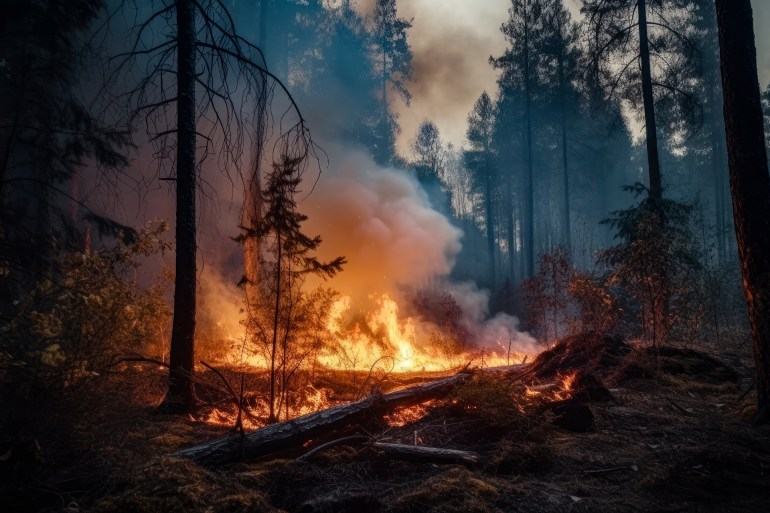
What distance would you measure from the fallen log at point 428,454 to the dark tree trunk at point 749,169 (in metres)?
4.11

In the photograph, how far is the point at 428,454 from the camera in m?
4.43

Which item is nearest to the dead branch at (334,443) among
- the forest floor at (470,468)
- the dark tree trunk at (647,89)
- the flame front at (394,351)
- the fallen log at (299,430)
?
the forest floor at (470,468)

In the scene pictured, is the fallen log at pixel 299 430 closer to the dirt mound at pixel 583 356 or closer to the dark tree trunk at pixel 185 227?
the dark tree trunk at pixel 185 227

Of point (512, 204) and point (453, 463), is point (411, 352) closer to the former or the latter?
point (453, 463)

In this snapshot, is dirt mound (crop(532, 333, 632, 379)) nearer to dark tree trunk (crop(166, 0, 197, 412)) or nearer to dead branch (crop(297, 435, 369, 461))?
dead branch (crop(297, 435, 369, 461))

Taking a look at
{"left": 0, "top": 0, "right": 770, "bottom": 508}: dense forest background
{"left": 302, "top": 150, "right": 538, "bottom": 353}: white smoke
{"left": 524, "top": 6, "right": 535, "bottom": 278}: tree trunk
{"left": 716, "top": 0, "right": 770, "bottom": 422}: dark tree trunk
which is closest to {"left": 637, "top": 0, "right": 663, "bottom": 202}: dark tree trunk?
{"left": 0, "top": 0, "right": 770, "bottom": 508}: dense forest background

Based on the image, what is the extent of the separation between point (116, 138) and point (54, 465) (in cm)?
811

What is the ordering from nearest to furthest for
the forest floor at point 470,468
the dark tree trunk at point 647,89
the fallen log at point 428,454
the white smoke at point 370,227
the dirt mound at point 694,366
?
the forest floor at point 470,468, the fallen log at point 428,454, the dirt mound at point 694,366, the dark tree trunk at point 647,89, the white smoke at point 370,227

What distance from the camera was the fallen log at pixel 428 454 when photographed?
439 cm

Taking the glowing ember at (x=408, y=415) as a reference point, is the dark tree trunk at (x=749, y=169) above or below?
above

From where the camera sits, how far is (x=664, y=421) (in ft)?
18.3

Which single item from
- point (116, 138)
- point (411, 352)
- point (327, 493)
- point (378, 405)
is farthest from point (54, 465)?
point (411, 352)

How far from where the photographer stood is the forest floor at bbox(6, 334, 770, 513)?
3291 millimetres

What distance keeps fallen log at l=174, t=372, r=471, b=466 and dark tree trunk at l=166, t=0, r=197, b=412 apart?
2613 millimetres
